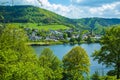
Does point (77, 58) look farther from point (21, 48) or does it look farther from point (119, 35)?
point (119, 35)

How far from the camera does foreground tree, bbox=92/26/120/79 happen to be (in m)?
29.5

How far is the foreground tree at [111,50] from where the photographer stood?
96.6ft

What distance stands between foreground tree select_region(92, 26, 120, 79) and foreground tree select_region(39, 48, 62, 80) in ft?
36.6

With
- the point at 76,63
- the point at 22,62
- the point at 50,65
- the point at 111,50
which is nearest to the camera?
the point at 111,50

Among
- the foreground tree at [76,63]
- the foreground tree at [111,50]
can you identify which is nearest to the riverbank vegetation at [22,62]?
the foreground tree at [76,63]

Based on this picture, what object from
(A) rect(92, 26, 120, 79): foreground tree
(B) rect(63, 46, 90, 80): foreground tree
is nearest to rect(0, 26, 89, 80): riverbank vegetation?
(B) rect(63, 46, 90, 80): foreground tree

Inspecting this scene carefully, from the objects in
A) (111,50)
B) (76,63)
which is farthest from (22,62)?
(76,63)

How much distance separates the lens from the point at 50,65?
45.8m

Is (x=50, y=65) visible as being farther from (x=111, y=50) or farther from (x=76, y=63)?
(x=111, y=50)

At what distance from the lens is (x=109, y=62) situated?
29891 millimetres

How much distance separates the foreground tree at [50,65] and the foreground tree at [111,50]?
439 inches

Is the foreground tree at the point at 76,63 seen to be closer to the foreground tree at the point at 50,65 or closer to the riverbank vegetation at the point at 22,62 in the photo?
the riverbank vegetation at the point at 22,62

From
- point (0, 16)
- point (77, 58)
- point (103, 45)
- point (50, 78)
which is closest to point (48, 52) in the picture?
point (77, 58)

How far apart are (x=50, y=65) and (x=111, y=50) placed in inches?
693
